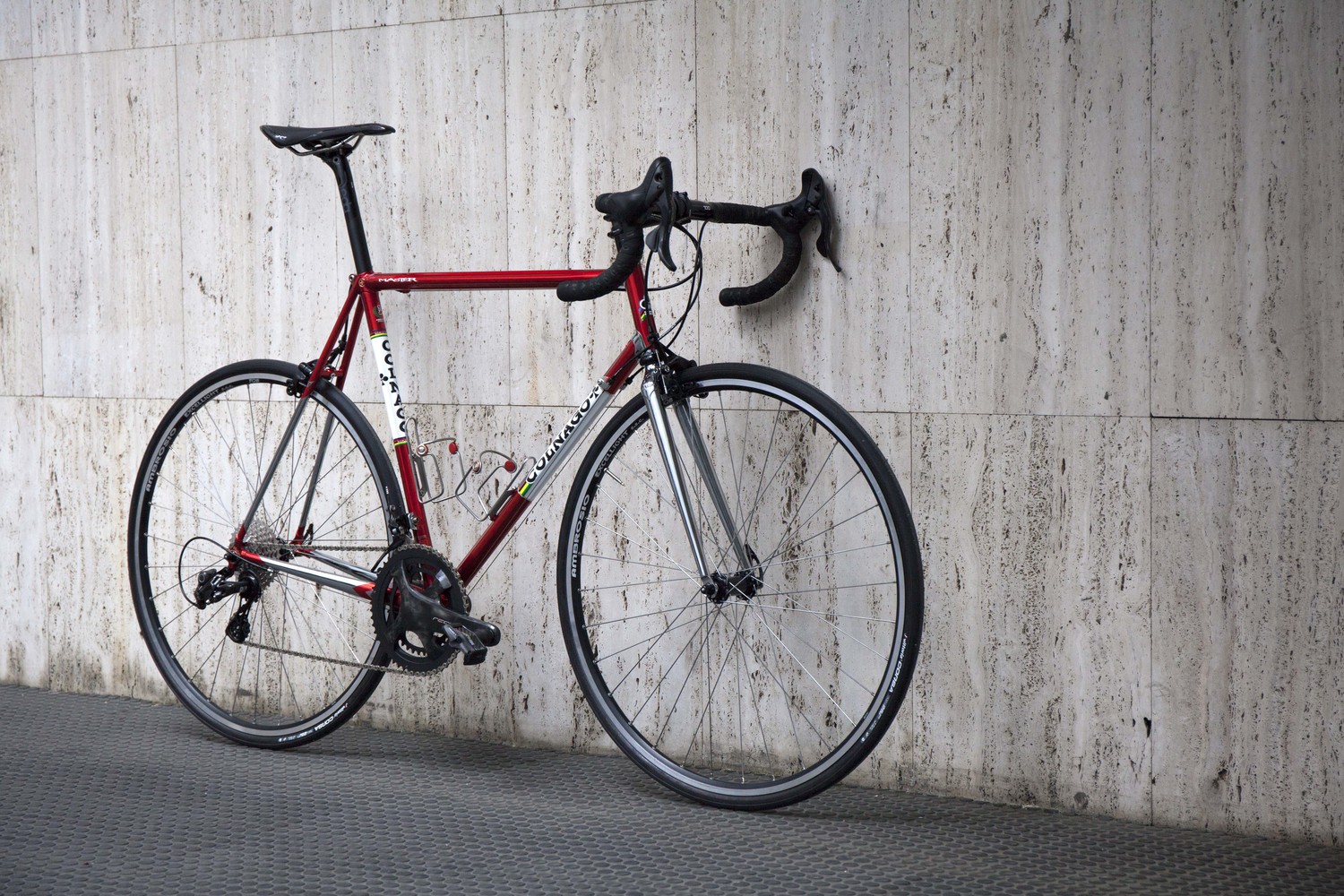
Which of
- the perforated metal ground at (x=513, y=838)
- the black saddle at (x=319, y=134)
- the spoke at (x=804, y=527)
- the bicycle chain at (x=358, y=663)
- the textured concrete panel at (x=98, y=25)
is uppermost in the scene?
the textured concrete panel at (x=98, y=25)

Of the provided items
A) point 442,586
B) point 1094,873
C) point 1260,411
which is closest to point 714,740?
point 442,586

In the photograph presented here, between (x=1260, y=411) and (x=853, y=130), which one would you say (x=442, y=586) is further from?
(x=1260, y=411)

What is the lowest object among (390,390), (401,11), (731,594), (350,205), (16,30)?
(731,594)

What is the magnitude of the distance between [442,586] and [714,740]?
2.29 feet

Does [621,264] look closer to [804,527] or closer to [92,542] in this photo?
[804,527]

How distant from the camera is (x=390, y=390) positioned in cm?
286

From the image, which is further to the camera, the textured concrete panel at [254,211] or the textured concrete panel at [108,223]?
the textured concrete panel at [108,223]

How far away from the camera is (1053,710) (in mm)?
2568

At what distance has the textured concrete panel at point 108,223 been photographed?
3.42 meters

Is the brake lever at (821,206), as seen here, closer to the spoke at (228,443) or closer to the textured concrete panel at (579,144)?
the textured concrete panel at (579,144)

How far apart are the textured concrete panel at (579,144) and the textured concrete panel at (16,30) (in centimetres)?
152

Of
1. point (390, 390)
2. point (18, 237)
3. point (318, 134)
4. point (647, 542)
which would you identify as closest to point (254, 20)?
point (318, 134)

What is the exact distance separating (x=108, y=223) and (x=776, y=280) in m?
1.96

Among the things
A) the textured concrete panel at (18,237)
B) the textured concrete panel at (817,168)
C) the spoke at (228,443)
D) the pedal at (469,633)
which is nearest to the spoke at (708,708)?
the pedal at (469,633)
